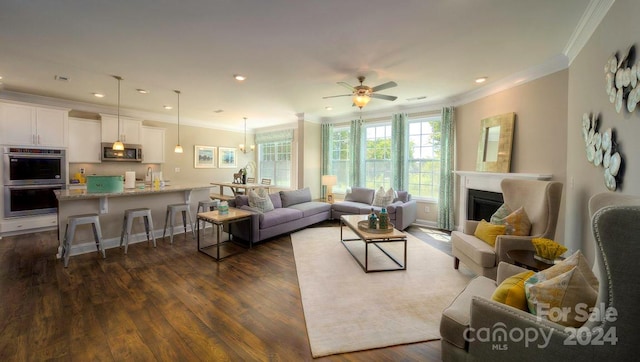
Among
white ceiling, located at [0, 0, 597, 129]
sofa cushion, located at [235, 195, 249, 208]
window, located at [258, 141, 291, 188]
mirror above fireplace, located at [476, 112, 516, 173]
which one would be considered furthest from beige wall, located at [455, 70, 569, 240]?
window, located at [258, 141, 291, 188]

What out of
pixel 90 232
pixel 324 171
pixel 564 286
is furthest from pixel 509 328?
pixel 324 171

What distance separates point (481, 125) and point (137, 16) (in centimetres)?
524

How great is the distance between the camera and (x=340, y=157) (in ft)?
23.9

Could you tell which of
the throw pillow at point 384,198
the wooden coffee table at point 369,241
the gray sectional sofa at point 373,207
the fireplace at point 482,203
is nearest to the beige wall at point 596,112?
the fireplace at point 482,203

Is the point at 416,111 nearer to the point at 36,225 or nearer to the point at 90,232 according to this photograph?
the point at 90,232

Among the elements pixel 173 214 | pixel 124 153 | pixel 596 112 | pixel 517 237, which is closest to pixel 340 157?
pixel 173 214

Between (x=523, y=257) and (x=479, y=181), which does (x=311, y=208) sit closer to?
(x=479, y=181)

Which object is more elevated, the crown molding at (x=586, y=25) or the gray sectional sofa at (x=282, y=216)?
the crown molding at (x=586, y=25)

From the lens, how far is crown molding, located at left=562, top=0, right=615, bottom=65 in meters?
2.11

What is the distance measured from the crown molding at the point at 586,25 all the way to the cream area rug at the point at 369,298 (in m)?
2.84

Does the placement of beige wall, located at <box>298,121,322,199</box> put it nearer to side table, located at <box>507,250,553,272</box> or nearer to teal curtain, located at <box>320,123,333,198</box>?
teal curtain, located at <box>320,123,333,198</box>

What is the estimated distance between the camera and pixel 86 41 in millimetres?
2801

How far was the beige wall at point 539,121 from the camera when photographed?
10.8ft

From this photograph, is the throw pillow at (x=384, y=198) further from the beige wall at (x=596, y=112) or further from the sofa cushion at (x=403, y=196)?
the beige wall at (x=596, y=112)
